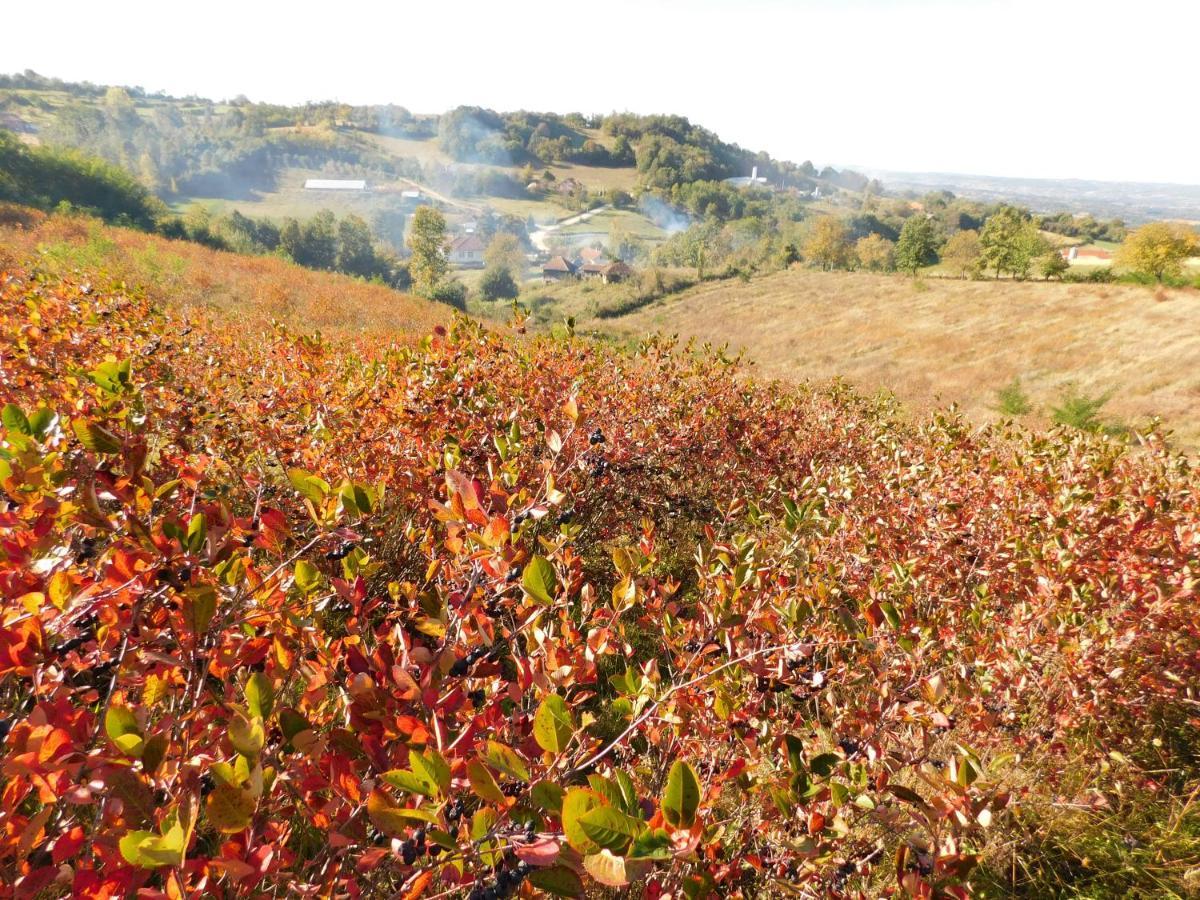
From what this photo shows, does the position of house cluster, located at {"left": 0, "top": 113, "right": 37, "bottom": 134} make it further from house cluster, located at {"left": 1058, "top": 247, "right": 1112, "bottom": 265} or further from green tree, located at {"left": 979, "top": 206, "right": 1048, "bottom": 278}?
house cluster, located at {"left": 1058, "top": 247, "right": 1112, "bottom": 265}

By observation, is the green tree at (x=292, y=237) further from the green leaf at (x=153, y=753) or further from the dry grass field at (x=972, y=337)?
the green leaf at (x=153, y=753)

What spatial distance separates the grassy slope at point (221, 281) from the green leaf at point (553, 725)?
15.2 m

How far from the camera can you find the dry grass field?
22.5 m

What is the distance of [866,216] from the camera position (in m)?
107

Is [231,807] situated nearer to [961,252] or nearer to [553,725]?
[553,725]

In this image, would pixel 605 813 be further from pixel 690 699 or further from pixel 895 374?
pixel 895 374

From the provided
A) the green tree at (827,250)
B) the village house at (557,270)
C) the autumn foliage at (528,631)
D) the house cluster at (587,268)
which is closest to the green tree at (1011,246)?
the green tree at (827,250)

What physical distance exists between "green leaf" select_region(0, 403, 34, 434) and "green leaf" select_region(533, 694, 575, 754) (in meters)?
1.42

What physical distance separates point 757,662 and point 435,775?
1.28m

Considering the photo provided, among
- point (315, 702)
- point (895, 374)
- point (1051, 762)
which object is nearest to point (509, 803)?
point (315, 702)

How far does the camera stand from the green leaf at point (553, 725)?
1.03 meters

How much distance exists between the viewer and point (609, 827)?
79 centimetres

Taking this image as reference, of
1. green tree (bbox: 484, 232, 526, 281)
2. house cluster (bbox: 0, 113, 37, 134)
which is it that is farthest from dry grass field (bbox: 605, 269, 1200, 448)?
house cluster (bbox: 0, 113, 37, 134)

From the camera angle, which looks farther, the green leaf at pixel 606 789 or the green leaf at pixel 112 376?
the green leaf at pixel 112 376
